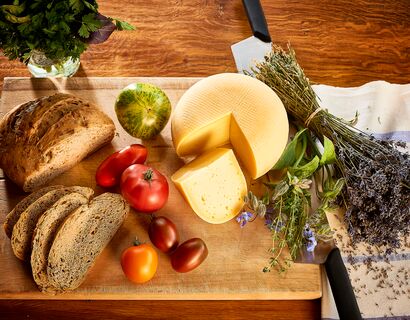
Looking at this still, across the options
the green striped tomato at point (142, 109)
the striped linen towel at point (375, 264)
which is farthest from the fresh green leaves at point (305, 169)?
the green striped tomato at point (142, 109)

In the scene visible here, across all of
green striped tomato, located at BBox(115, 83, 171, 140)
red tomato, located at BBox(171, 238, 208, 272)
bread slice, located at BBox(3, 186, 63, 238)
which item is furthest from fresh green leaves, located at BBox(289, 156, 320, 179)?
bread slice, located at BBox(3, 186, 63, 238)

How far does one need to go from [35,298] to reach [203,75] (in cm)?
111

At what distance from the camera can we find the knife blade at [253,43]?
2.06 m

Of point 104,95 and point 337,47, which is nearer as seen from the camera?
point 104,95

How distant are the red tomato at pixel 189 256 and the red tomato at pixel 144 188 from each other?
18 centimetres

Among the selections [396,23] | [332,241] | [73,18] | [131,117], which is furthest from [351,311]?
[396,23]

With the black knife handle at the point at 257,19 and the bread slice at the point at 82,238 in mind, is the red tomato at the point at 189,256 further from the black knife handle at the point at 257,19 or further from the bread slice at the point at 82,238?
the black knife handle at the point at 257,19

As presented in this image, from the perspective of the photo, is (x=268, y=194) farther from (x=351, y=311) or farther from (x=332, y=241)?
(x=351, y=311)

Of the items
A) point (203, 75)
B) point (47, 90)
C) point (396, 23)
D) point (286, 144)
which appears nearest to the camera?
point (286, 144)

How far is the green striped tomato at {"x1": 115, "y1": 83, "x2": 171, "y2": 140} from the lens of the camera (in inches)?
68.2

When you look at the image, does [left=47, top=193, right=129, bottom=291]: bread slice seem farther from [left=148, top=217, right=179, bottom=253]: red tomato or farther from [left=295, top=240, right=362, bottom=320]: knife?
[left=295, top=240, right=362, bottom=320]: knife

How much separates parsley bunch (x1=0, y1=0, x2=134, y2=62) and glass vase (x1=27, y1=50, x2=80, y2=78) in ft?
0.76

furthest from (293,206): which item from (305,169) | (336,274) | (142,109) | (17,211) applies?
(17,211)

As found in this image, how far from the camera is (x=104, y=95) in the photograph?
1932 mm
